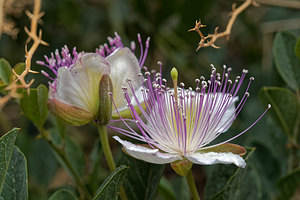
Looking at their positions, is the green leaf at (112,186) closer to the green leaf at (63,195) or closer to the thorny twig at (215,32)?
the green leaf at (63,195)

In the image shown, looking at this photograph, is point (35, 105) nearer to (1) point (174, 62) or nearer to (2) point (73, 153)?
(2) point (73, 153)

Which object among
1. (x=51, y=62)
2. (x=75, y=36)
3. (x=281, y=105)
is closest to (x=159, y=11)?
(x=75, y=36)

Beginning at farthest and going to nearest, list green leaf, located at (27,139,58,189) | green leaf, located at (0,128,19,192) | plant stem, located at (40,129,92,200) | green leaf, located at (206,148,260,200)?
green leaf, located at (27,139,58,189) < plant stem, located at (40,129,92,200) < green leaf, located at (206,148,260,200) < green leaf, located at (0,128,19,192)

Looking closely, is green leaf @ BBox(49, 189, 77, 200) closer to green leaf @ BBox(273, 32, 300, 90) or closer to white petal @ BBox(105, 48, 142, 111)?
white petal @ BBox(105, 48, 142, 111)

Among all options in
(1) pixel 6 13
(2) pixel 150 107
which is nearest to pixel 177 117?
(2) pixel 150 107

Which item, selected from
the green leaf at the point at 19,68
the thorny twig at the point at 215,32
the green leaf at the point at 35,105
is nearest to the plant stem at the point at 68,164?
the green leaf at the point at 35,105

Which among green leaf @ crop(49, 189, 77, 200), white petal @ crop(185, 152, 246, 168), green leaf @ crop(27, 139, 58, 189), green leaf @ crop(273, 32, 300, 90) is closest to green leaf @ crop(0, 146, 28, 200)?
green leaf @ crop(49, 189, 77, 200)
